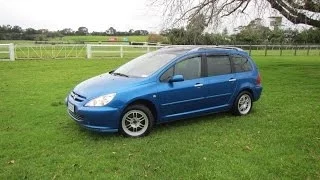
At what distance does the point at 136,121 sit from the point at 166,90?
0.82 meters

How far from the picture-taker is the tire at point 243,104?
9234 mm

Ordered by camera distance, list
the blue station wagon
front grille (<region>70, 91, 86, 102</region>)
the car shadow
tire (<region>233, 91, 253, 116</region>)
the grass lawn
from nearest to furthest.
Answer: the grass lawn → the blue station wagon → front grille (<region>70, 91, 86, 102</region>) → the car shadow → tire (<region>233, 91, 253, 116</region>)

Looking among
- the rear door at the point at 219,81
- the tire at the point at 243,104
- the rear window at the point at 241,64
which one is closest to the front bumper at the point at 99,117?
the rear door at the point at 219,81

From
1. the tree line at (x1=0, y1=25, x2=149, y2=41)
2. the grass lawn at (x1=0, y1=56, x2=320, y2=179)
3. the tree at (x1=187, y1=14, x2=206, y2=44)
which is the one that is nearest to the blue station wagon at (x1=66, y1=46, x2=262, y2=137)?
the grass lawn at (x1=0, y1=56, x2=320, y2=179)

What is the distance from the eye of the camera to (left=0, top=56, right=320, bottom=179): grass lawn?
19.0 feet

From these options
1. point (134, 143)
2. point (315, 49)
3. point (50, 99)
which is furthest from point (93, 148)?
point (315, 49)

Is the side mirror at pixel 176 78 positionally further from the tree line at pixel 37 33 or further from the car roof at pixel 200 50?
the tree line at pixel 37 33

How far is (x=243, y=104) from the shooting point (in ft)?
30.9

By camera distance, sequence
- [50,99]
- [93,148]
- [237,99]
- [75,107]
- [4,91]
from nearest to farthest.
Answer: [93,148], [75,107], [237,99], [50,99], [4,91]

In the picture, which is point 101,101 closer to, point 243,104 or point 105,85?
point 105,85

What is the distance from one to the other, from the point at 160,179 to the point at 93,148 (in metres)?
1.73

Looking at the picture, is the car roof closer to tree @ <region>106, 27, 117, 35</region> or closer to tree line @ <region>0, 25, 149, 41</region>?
tree line @ <region>0, 25, 149, 41</region>

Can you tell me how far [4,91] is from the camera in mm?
12820

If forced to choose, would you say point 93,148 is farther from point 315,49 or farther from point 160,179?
point 315,49
